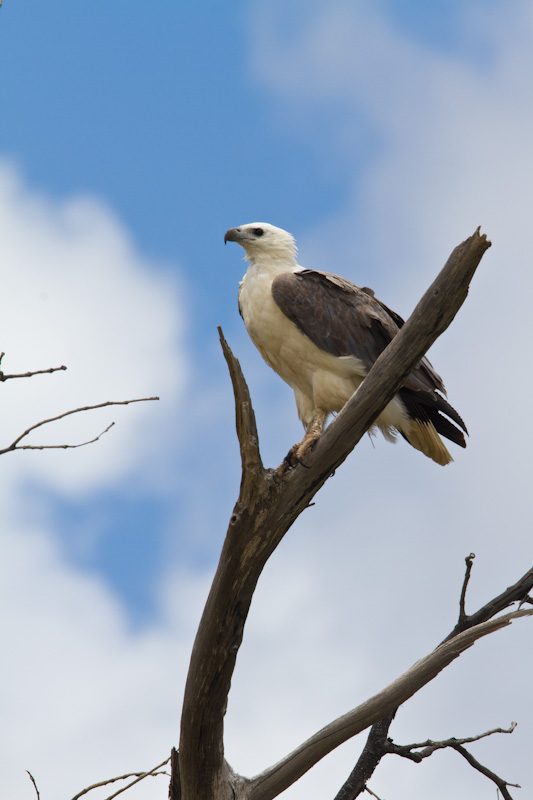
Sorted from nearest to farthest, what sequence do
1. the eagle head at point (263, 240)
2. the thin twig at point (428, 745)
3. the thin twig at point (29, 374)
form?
the thin twig at point (29, 374) → the thin twig at point (428, 745) → the eagle head at point (263, 240)

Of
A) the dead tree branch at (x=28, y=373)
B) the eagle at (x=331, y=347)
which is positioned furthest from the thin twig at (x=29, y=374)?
the eagle at (x=331, y=347)

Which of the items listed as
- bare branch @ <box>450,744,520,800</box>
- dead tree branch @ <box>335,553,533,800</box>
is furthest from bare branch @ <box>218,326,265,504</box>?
bare branch @ <box>450,744,520,800</box>

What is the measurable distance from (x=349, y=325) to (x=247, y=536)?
1.95m

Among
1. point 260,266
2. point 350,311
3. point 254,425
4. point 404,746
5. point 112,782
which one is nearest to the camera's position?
point 254,425

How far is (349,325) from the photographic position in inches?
212

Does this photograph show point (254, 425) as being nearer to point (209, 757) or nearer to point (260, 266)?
point (209, 757)

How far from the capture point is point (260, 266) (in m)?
6.04

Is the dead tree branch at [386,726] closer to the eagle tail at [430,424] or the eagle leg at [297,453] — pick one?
the eagle tail at [430,424]

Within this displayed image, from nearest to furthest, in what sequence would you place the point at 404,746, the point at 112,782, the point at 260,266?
1. the point at 112,782
2. the point at 404,746
3. the point at 260,266

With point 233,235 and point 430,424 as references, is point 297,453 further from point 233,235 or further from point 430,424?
point 233,235

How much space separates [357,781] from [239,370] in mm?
2911

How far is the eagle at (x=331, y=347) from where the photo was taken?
17.6ft

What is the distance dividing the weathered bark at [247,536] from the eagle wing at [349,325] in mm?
1354

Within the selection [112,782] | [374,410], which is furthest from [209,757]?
[374,410]
